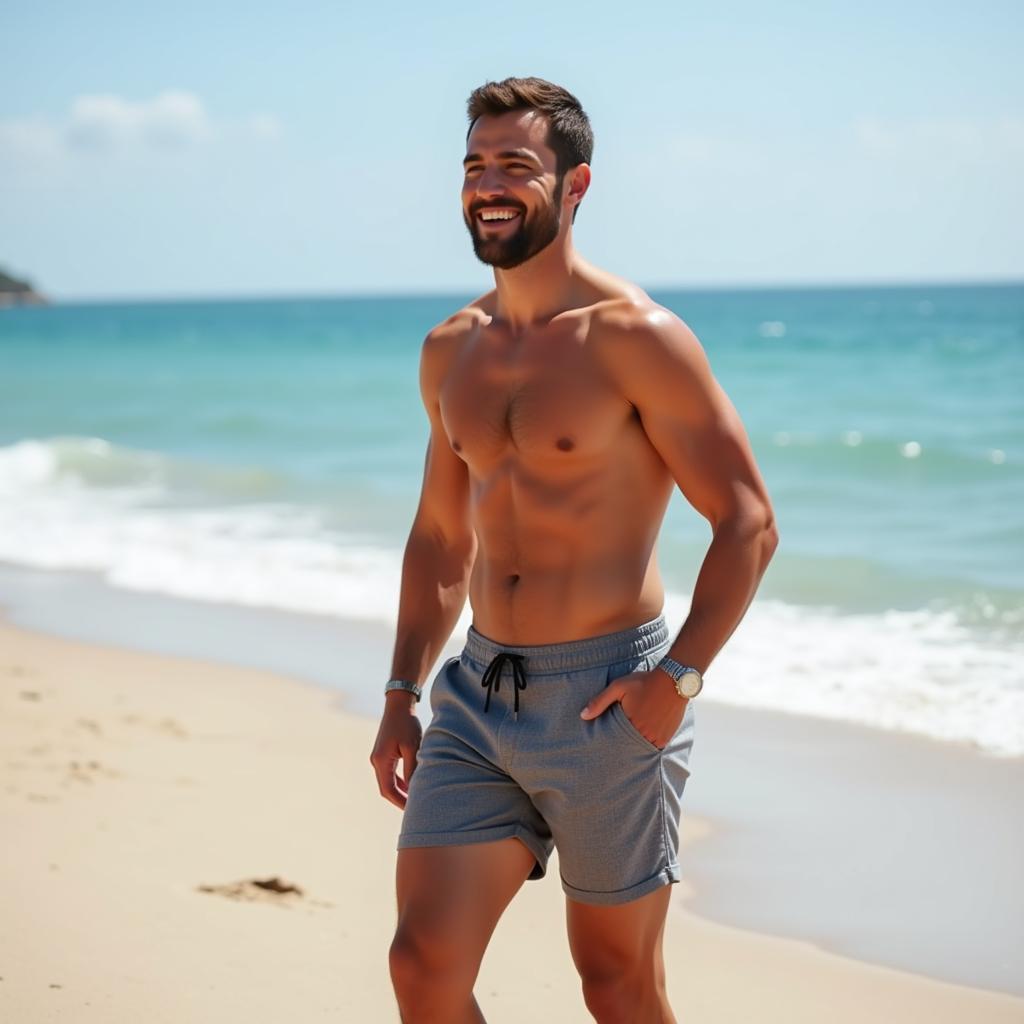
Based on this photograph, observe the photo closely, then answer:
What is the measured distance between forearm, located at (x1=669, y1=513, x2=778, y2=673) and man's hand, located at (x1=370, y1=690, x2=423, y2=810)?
69 centimetres

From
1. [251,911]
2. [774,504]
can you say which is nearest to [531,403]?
[251,911]

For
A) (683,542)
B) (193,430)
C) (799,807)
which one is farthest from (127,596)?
(193,430)

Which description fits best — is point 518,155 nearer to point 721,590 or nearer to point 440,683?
point 721,590

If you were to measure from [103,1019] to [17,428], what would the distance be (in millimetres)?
21002

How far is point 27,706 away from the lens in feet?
22.0

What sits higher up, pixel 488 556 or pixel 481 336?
pixel 481 336

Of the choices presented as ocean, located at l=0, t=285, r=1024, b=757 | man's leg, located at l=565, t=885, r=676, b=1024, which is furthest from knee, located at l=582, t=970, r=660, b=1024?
ocean, located at l=0, t=285, r=1024, b=757

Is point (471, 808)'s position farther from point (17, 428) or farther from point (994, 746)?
point (17, 428)

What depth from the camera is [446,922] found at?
265 cm

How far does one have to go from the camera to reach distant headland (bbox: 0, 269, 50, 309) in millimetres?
152625

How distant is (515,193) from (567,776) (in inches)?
44.6

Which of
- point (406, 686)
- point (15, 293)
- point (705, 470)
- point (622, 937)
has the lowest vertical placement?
point (15, 293)

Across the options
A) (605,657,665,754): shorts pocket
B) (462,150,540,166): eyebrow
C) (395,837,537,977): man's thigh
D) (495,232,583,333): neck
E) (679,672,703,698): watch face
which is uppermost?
(462,150,540,166): eyebrow

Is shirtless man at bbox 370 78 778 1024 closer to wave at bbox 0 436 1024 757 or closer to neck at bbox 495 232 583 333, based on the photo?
neck at bbox 495 232 583 333
